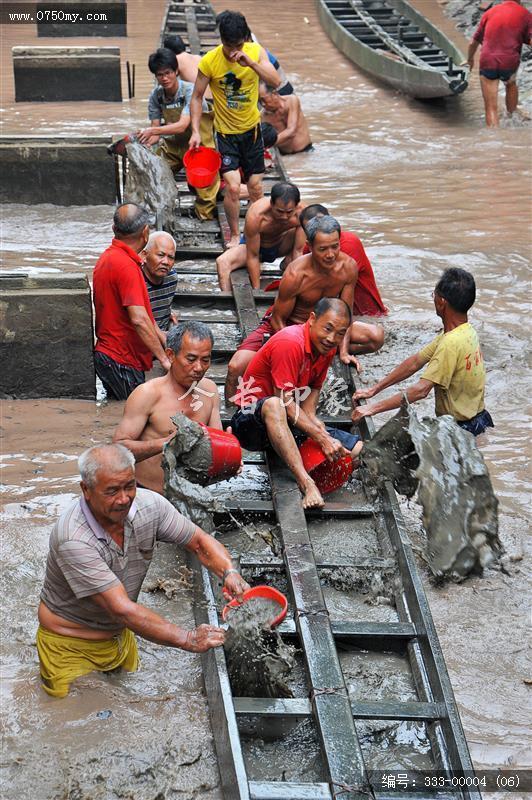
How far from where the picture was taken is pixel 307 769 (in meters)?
4.12

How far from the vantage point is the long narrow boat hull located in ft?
48.6

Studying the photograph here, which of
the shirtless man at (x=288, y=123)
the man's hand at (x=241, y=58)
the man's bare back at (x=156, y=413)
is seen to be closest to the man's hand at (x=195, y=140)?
the man's hand at (x=241, y=58)

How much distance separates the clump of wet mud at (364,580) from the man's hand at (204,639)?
1.25 metres

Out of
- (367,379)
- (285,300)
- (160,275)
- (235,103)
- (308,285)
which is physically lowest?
(367,379)

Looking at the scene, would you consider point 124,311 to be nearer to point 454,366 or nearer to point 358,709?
point 454,366

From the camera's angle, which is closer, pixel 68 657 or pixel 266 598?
pixel 68 657

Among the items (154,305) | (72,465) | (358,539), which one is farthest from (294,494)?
(154,305)

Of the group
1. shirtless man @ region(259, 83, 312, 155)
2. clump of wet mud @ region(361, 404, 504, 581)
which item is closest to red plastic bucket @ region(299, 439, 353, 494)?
clump of wet mud @ region(361, 404, 504, 581)

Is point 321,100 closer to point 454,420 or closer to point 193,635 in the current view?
point 454,420

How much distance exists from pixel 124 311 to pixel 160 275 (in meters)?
0.44

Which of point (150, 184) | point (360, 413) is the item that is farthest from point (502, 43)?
point (360, 413)

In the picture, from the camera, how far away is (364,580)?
17.2 ft

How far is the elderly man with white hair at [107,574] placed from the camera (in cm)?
410

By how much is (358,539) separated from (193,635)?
172 cm
